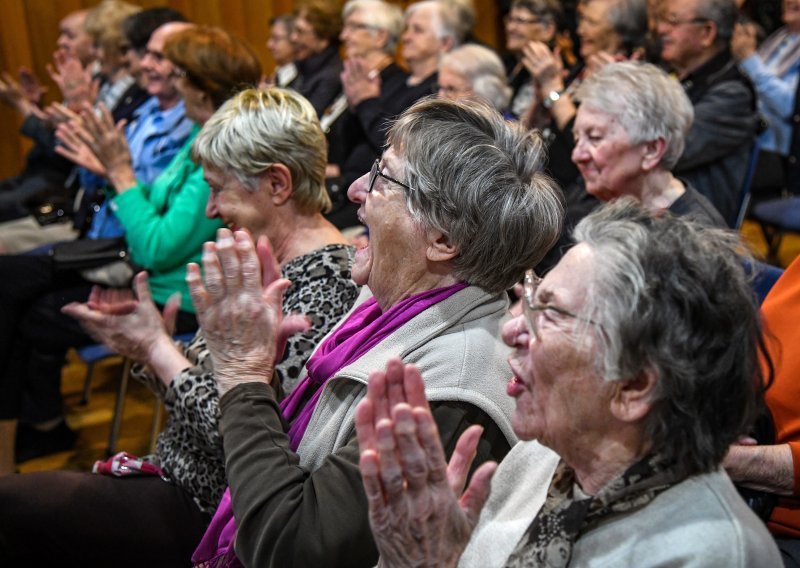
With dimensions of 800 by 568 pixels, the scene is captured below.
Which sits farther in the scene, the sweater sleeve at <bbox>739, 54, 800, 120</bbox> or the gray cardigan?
the sweater sleeve at <bbox>739, 54, 800, 120</bbox>

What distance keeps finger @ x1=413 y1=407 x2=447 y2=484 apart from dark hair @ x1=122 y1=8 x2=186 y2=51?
11.4 feet

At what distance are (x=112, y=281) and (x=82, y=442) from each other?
2.63 feet

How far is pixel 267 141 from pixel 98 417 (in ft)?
7.13

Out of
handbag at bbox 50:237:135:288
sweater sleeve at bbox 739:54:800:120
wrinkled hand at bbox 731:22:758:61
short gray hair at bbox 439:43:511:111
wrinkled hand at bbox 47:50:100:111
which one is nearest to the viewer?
handbag at bbox 50:237:135:288

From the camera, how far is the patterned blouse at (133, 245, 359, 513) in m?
1.84

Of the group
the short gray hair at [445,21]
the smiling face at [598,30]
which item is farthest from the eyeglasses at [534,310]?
the short gray hair at [445,21]

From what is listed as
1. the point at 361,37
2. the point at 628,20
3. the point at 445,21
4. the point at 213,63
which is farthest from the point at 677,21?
the point at 361,37

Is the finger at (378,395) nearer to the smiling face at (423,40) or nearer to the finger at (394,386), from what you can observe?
the finger at (394,386)

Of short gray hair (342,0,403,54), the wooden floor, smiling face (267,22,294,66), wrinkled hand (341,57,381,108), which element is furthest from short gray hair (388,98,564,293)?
smiling face (267,22,294,66)

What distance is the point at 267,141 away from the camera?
2.18 meters

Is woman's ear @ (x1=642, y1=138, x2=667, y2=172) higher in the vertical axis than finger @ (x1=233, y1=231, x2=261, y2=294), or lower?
lower

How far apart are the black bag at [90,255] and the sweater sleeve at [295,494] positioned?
1.91m

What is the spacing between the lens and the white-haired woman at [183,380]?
191 cm

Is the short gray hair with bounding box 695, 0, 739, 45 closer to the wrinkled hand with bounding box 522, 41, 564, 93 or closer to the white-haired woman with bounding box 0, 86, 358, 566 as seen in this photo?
the wrinkled hand with bounding box 522, 41, 564, 93
